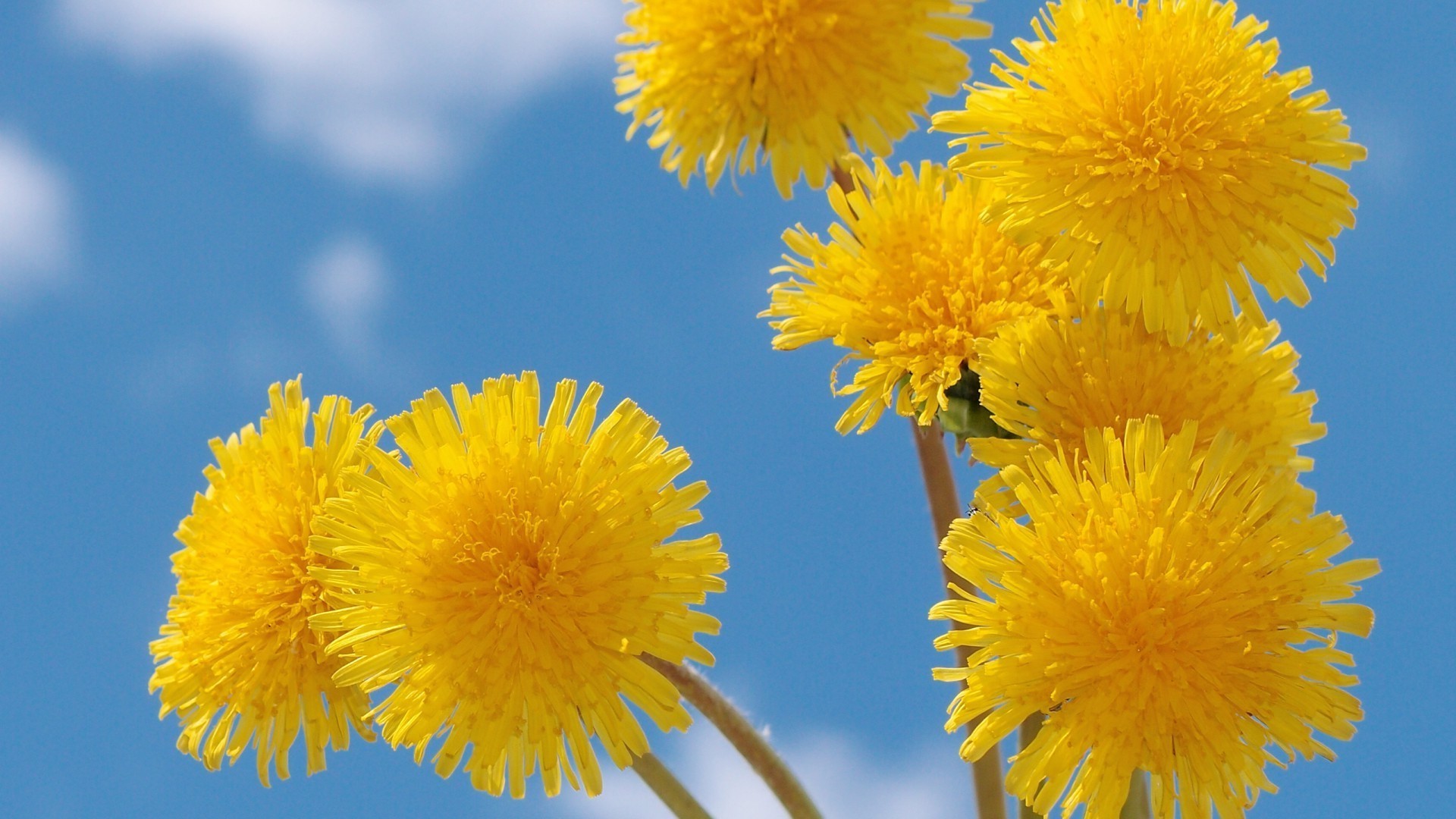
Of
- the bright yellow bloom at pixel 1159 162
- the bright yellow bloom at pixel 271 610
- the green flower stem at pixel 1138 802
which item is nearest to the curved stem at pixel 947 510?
the green flower stem at pixel 1138 802

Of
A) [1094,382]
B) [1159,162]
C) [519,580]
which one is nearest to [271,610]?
[519,580]

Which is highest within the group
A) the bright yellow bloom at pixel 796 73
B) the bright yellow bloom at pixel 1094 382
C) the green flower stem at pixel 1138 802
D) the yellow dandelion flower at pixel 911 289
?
the bright yellow bloom at pixel 796 73

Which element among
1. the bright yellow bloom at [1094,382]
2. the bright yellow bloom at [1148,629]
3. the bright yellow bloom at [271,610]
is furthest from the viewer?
the bright yellow bloom at [271,610]

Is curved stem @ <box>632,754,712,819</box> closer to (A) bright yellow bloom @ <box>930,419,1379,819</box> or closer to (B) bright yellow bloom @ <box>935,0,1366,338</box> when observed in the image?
(A) bright yellow bloom @ <box>930,419,1379,819</box>

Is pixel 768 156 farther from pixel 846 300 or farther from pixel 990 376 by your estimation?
pixel 990 376

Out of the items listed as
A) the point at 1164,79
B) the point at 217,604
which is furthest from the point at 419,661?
the point at 1164,79

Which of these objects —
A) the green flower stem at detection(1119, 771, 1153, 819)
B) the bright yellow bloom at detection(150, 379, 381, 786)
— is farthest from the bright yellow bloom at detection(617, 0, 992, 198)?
the green flower stem at detection(1119, 771, 1153, 819)

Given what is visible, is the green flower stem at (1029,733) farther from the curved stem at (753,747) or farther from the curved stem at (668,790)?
the curved stem at (668,790)
